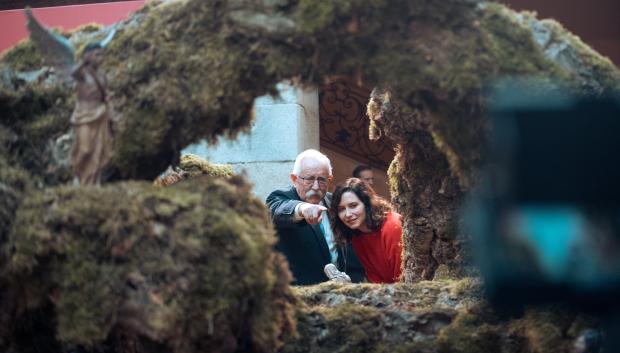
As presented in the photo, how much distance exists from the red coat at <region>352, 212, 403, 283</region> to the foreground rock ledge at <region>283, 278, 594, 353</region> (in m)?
0.68

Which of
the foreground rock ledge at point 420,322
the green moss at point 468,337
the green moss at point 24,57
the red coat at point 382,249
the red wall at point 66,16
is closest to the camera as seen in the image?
the foreground rock ledge at point 420,322

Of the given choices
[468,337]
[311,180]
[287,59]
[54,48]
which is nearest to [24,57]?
[54,48]

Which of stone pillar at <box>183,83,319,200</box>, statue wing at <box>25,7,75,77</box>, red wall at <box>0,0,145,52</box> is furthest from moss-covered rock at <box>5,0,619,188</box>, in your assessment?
stone pillar at <box>183,83,319,200</box>

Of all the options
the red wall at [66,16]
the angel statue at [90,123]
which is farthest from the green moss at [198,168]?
the angel statue at [90,123]

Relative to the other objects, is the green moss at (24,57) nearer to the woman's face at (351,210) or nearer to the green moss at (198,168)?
the green moss at (198,168)

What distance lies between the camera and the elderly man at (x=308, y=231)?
287 inches

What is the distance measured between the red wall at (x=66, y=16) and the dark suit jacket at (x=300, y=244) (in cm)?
288

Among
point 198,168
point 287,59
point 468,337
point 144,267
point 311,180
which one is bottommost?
point 468,337

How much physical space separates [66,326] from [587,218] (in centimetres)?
238

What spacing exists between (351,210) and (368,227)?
19 cm

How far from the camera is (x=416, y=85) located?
528cm

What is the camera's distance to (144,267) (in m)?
4.78

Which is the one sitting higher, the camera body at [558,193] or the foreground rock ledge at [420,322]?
the camera body at [558,193]

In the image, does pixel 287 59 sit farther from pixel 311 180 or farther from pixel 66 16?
pixel 66 16
